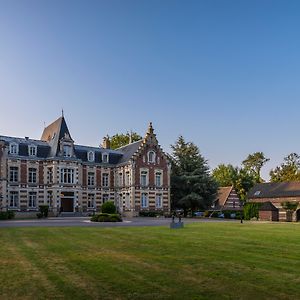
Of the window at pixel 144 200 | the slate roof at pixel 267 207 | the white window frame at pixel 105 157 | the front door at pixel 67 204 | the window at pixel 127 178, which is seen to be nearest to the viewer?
the slate roof at pixel 267 207

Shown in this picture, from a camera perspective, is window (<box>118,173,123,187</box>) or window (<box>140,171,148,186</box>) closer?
window (<box>140,171,148,186</box>)

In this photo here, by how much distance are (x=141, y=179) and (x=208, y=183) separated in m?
8.96

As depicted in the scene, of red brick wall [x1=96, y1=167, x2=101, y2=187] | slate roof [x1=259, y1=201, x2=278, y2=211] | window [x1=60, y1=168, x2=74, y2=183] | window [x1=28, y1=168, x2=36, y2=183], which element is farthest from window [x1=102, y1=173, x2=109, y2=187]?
slate roof [x1=259, y1=201, x2=278, y2=211]

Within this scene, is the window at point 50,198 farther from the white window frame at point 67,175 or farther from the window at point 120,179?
the window at point 120,179

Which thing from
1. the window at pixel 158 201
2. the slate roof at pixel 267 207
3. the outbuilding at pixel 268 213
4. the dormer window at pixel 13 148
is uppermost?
the dormer window at pixel 13 148

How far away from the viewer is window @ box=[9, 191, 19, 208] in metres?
47.8

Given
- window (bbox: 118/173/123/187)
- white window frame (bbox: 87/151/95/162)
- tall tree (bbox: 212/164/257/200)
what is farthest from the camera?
tall tree (bbox: 212/164/257/200)

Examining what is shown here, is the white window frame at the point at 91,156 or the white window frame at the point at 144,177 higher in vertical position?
the white window frame at the point at 91,156

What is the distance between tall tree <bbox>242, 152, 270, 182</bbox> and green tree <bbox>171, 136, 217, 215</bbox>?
37.7 metres

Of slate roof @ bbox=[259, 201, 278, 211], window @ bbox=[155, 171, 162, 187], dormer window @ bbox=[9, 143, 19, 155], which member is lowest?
slate roof @ bbox=[259, 201, 278, 211]

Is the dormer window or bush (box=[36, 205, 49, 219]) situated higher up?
the dormer window

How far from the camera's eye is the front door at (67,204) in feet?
167

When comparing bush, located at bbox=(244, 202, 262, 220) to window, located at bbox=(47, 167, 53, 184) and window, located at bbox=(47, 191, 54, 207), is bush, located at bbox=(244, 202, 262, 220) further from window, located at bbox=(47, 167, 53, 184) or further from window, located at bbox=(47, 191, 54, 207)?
window, located at bbox=(47, 167, 53, 184)

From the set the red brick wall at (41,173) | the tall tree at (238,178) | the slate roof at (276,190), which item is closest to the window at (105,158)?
the red brick wall at (41,173)
